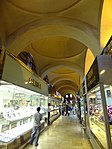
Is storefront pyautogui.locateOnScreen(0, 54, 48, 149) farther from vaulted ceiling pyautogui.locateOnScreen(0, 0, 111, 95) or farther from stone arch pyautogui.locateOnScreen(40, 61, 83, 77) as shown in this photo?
stone arch pyautogui.locateOnScreen(40, 61, 83, 77)

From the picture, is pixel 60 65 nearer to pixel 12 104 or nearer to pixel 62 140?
pixel 62 140

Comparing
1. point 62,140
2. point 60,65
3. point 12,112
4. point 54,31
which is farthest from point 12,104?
point 60,65

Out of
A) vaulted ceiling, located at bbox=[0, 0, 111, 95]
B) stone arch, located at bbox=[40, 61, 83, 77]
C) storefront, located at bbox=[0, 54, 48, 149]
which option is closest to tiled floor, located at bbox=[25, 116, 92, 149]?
storefront, located at bbox=[0, 54, 48, 149]

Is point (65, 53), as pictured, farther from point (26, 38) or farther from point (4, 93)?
point (4, 93)

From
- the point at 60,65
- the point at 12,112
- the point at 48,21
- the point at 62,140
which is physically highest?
the point at 48,21

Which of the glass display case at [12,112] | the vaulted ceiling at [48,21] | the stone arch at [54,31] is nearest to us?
the glass display case at [12,112]

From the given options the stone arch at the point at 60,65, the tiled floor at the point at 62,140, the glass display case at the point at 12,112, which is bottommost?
the tiled floor at the point at 62,140

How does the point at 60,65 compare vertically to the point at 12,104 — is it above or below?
above

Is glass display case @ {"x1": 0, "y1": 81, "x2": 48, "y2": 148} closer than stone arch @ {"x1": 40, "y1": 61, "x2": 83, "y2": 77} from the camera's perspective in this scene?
Yes

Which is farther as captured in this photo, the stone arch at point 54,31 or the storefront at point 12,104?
the stone arch at point 54,31

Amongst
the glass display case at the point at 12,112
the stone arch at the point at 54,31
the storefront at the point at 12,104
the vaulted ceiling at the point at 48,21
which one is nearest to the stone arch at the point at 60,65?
the glass display case at the point at 12,112

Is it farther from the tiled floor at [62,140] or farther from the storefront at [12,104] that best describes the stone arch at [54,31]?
the tiled floor at [62,140]

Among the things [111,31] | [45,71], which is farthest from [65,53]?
[111,31]

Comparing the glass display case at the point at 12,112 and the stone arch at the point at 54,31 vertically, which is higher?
the stone arch at the point at 54,31
